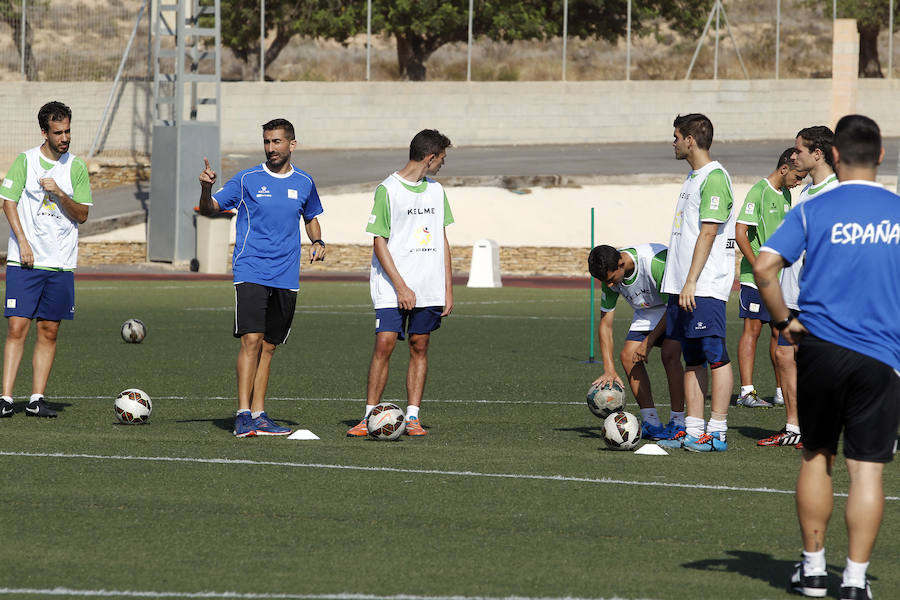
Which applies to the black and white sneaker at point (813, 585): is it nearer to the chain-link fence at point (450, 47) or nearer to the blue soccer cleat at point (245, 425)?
the blue soccer cleat at point (245, 425)

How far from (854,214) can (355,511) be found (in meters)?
3.01

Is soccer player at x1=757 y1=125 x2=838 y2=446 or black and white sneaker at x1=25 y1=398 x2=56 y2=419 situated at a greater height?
soccer player at x1=757 y1=125 x2=838 y2=446

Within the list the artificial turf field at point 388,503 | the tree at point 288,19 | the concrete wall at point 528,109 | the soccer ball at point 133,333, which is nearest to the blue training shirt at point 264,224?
the artificial turf field at point 388,503

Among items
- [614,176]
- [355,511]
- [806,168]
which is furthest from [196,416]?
[614,176]

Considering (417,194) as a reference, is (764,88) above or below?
above

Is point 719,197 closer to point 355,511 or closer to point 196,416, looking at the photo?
point 355,511

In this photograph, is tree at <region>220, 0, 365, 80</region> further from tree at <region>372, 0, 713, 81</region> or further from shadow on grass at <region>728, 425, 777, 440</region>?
shadow on grass at <region>728, 425, 777, 440</region>

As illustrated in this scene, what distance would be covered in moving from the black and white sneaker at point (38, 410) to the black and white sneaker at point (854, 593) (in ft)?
22.0

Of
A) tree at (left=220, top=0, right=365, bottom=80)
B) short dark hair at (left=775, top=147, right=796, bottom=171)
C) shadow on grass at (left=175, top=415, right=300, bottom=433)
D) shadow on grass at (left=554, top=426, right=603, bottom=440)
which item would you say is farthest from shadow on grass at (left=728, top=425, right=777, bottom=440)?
tree at (left=220, top=0, right=365, bottom=80)

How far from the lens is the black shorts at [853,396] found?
5344 millimetres

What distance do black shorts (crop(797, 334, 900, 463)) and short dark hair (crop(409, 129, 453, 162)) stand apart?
14.6 ft

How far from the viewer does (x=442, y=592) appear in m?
5.47

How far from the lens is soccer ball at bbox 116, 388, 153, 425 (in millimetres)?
9853

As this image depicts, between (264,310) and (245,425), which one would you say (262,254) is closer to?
(264,310)
